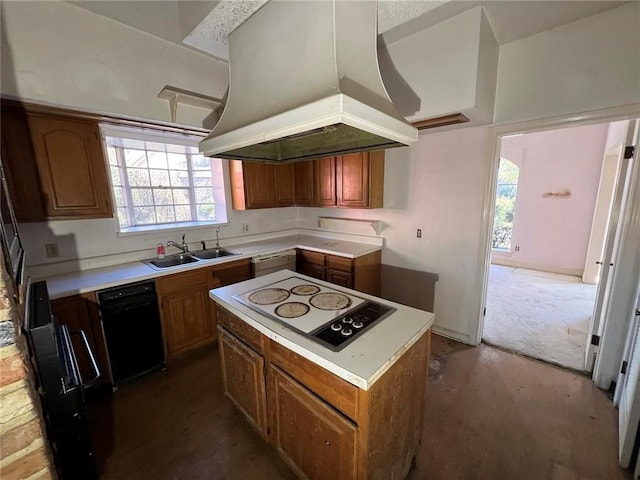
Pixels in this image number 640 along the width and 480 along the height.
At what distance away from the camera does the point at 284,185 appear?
358cm

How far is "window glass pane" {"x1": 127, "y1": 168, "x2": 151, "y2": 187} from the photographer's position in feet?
8.72

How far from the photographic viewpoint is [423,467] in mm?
1525

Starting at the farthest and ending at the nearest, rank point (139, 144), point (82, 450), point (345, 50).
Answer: point (139, 144)
point (82, 450)
point (345, 50)

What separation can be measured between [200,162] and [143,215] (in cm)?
85

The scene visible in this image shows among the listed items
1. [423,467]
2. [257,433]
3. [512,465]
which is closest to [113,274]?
[257,433]

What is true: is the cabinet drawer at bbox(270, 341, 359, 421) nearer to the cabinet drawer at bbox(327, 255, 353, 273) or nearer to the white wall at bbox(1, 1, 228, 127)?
the cabinet drawer at bbox(327, 255, 353, 273)

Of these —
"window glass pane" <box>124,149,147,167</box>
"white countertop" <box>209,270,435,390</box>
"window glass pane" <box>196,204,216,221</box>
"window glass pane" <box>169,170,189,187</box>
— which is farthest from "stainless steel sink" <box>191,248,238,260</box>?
"white countertop" <box>209,270,435,390</box>

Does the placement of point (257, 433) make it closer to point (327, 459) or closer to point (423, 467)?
point (327, 459)

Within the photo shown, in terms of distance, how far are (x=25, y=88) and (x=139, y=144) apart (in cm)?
104

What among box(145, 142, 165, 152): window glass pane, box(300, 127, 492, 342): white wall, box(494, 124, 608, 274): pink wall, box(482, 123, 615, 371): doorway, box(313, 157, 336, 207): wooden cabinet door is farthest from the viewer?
box(494, 124, 608, 274): pink wall

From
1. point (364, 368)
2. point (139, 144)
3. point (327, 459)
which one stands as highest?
point (139, 144)

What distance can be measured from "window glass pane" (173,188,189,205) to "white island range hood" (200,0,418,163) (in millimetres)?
1754

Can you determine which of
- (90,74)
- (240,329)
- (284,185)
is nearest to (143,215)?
(90,74)

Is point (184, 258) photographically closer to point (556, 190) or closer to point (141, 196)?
point (141, 196)
